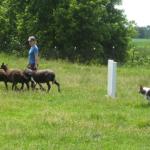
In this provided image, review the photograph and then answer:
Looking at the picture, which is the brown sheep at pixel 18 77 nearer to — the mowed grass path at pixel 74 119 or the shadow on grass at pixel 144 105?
the mowed grass path at pixel 74 119

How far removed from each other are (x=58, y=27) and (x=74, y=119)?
35.2 metres

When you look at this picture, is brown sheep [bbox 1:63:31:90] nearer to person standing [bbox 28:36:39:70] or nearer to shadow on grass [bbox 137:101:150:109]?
person standing [bbox 28:36:39:70]

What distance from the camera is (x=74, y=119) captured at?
51.2 ft

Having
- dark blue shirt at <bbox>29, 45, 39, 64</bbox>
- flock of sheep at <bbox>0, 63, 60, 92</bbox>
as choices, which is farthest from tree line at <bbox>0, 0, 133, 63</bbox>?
dark blue shirt at <bbox>29, 45, 39, 64</bbox>

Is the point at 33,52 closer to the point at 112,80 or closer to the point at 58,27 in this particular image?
the point at 112,80

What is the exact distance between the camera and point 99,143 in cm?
1266

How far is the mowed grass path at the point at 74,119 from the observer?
12656mm

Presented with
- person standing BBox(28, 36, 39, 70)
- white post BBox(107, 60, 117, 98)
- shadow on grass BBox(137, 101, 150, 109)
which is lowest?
shadow on grass BBox(137, 101, 150, 109)

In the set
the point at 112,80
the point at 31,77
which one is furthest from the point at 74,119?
the point at 31,77

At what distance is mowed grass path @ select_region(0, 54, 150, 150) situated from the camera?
12.7 meters

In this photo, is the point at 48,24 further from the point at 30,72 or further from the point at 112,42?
the point at 30,72

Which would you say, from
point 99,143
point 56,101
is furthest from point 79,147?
point 56,101

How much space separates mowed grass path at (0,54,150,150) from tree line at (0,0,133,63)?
83.9 feet

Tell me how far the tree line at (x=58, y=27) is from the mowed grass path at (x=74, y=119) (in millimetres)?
25564
